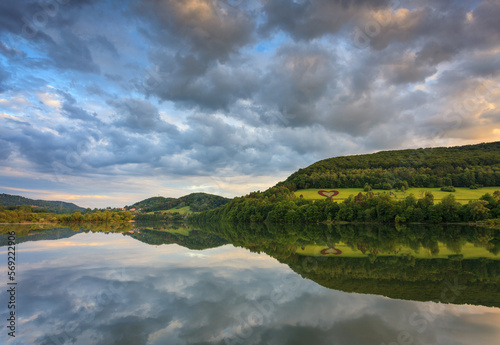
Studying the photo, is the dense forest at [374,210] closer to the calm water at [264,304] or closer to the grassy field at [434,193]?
the grassy field at [434,193]

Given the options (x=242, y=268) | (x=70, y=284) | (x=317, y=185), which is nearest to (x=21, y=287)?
(x=70, y=284)

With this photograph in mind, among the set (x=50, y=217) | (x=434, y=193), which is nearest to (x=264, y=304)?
(x=434, y=193)

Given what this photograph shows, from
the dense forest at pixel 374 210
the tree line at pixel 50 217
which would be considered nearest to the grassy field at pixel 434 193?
the dense forest at pixel 374 210

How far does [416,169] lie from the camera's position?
107m

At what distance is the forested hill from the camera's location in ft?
295

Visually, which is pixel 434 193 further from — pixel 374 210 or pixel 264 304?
pixel 264 304

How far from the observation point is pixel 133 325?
789cm

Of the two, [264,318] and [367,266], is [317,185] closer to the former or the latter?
[367,266]

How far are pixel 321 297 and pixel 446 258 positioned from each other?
44.1 feet

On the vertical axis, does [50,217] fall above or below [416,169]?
below

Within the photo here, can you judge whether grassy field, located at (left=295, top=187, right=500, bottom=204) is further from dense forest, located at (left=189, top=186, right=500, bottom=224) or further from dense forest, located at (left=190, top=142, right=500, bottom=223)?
dense forest, located at (left=189, top=186, right=500, bottom=224)

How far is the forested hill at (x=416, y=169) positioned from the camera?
295 ft

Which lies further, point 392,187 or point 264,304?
point 392,187

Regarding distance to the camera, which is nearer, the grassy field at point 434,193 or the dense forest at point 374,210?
the dense forest at point 374,210
